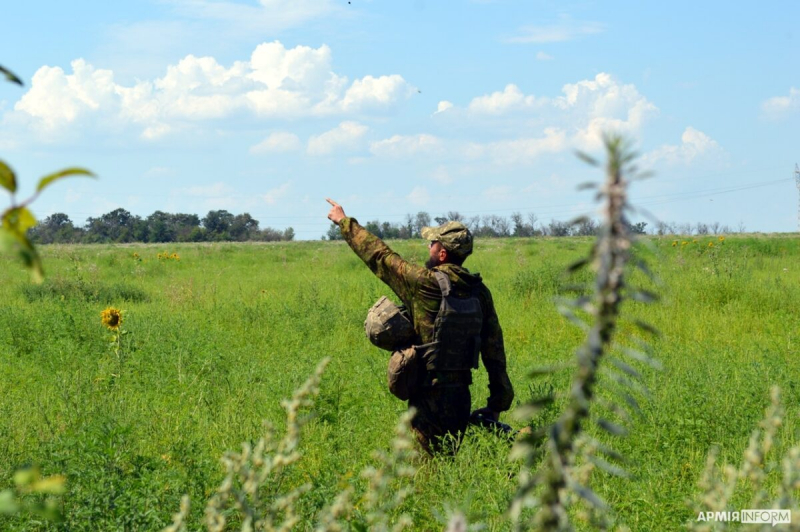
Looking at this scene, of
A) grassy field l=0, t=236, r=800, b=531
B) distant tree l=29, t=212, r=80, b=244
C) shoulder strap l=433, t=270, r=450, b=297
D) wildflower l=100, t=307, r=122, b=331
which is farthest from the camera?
distant tree l=29, t=212, r=80, b=244

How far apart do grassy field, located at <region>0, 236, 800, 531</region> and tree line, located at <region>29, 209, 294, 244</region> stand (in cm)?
5847

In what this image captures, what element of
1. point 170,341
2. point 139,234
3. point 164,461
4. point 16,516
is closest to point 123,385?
point 170,341

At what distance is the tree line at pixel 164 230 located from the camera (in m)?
71.5

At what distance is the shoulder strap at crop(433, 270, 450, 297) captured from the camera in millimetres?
5105

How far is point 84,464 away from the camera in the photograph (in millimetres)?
4430

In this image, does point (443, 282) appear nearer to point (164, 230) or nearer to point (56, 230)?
point (164, 230)

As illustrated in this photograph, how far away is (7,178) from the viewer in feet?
3.38

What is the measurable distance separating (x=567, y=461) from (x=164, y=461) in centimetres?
408

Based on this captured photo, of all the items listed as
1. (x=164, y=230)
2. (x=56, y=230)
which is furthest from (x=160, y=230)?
(x=56, y=230)

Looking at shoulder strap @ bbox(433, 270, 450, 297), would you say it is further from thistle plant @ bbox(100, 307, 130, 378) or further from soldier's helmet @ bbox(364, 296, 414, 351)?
thistle plant @ bbox(100, 307, 130, 378)

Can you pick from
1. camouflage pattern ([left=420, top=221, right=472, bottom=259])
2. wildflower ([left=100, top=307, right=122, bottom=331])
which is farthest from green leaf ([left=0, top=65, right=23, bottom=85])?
wildflower ([left=100, top=307, right=122, bottom=331])

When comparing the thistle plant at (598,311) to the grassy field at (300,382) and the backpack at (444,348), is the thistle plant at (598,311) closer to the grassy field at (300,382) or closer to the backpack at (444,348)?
the grassy field at (300,382)

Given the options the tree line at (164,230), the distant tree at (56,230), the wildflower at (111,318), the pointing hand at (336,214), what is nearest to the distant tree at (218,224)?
the tree line at (164,230)

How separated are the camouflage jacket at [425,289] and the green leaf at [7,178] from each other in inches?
165
